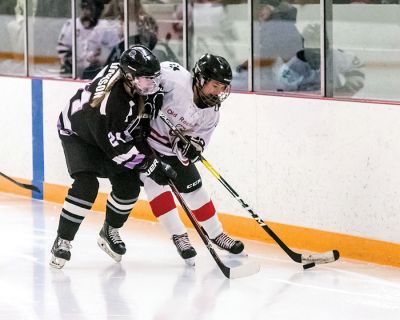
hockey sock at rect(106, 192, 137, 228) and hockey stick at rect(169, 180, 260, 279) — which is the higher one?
hockey sock at rect(106, 192, 137, 228)

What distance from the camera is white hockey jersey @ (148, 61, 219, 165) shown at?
213 inches

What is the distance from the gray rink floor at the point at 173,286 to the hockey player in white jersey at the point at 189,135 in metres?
0.16

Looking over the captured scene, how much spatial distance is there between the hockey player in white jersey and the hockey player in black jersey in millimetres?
86

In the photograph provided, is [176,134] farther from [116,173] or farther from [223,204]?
[223,204]

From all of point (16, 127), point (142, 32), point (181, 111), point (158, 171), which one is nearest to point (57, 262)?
point (158, 171)

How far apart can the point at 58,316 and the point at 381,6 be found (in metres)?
2.27

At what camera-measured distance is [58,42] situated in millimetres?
8062

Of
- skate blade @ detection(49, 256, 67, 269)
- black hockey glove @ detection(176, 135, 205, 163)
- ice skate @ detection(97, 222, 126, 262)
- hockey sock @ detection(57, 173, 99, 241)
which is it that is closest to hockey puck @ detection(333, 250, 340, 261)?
black hockey glove @ detection(176, 135, 205, 163)

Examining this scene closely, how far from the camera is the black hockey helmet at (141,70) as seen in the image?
510 centimetres

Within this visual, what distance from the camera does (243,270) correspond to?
538cm

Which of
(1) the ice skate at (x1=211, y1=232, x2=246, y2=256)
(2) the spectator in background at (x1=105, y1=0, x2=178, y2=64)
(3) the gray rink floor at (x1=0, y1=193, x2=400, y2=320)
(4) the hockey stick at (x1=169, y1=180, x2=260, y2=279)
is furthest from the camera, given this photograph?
(2) the spectator in background at (x1=105, y1=0, x2=178, y2=64)

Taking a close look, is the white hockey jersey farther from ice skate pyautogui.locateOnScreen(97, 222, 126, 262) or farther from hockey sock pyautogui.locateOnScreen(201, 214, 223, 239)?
ice skate pyautogui.locateOnScreen(97, 222, 126, 262)

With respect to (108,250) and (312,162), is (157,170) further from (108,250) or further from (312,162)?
(312,162)

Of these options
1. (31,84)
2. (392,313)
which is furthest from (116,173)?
(31,84)
